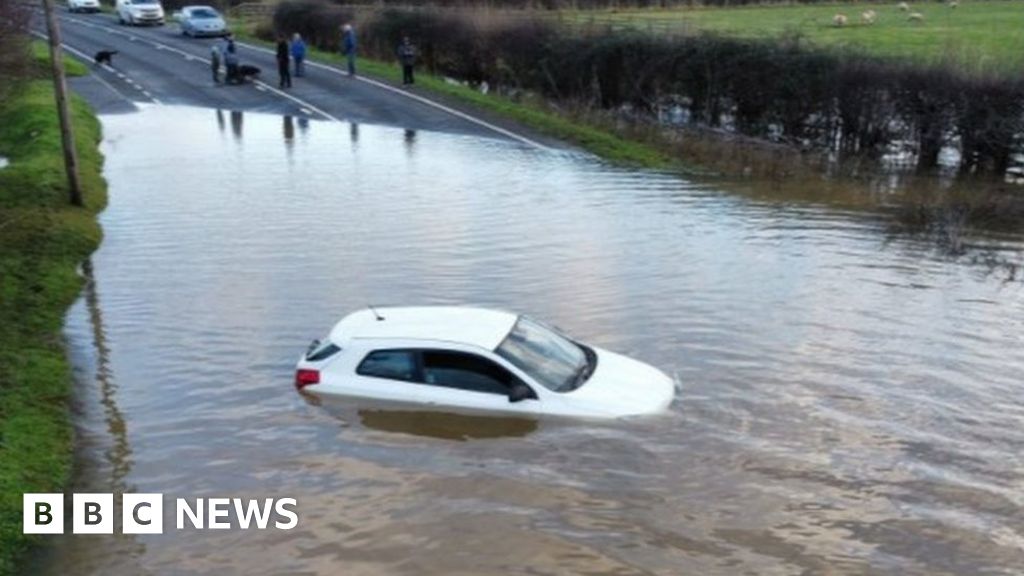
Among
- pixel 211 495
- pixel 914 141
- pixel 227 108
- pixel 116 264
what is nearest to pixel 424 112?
pixel 227 108

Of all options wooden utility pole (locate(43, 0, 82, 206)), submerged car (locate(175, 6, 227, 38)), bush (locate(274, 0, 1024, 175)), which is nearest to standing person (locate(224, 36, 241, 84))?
bush (locate(274, 0, 1024, 175))

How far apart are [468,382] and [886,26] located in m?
51.2

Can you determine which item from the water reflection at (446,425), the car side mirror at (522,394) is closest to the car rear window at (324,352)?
the water reflection at (446,425)

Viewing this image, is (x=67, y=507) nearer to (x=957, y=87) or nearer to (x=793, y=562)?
(x=793, y=562)

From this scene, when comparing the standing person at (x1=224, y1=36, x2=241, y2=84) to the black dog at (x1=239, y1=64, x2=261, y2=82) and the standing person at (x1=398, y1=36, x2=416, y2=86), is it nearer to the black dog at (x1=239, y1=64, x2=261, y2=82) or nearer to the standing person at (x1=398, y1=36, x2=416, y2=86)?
the black dog at (x1=239, y1=64, x2=261, y2=82)

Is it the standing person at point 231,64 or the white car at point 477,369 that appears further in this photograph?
the standing person at point 231,64

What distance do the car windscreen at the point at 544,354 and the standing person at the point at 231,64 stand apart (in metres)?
31.0

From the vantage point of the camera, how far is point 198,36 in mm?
57031

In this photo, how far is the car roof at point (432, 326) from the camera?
12.6 meters

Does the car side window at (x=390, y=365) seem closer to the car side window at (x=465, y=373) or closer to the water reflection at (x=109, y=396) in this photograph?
the car side window at (x=465, y=373)

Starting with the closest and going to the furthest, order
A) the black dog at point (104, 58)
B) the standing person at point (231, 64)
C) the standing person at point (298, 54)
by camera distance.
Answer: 1. the standing person at point (231, 64)
2. the standing person at point (298, 54)
3. the black dog at point (104, 58)

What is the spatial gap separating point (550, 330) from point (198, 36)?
48229mm

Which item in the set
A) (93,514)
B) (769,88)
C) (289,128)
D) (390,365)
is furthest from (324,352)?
(769,88)

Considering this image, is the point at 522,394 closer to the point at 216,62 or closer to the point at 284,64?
the point at 284,64
